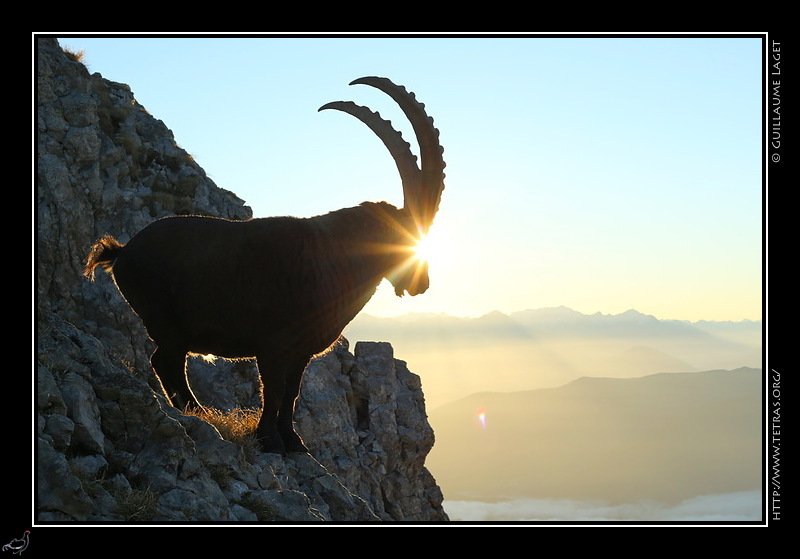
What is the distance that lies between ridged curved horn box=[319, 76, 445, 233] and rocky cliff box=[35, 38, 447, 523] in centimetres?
419

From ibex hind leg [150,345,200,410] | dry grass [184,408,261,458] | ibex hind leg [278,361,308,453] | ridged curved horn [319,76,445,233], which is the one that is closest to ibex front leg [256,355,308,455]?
ibex hind leg [278,361,308,453]

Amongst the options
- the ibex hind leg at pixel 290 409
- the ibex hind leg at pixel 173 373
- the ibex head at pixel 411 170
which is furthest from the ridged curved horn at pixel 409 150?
the ibex hind leg at pixel 173 373

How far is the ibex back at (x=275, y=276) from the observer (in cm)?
1209

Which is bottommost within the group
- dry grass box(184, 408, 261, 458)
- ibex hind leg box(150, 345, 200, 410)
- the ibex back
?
dry grass box(184, 408, 261, 458)

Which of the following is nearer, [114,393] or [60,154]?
[114,393]

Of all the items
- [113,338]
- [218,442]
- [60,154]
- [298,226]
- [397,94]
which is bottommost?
[218,442]

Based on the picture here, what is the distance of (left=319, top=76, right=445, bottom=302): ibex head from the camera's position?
12367 mm

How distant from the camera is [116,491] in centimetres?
915

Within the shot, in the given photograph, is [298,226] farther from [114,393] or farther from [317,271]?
[114,393]

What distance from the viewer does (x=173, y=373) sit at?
12.6 m

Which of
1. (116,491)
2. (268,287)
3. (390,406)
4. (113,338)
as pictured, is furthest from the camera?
(390,406)

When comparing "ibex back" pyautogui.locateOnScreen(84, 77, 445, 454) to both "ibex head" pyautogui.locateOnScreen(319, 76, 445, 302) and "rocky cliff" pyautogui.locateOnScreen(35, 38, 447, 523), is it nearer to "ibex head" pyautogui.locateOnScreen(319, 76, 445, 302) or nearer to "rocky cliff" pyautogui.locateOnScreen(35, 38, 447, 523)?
"ibex head" pyautogui.locateOnScreen(319, 76, 445, 302)
